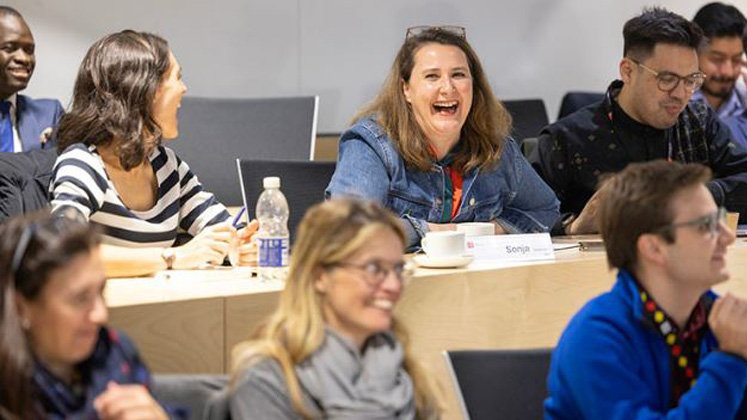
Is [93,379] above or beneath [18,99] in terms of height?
above

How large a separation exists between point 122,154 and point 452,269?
853 millimetres

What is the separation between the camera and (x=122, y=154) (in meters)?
3.02

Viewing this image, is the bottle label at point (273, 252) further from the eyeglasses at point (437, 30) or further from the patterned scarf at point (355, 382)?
the eyeglasses at point (437, 30)

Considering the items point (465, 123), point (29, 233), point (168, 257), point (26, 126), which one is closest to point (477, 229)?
point (465, 123)

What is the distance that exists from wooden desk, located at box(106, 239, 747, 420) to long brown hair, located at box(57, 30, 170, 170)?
440mm

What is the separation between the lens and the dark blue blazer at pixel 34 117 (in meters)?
4.40

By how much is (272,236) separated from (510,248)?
0.61 metres

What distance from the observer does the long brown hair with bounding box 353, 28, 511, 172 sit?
11.3ft

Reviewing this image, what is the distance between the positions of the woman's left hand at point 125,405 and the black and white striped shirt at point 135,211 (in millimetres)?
1151

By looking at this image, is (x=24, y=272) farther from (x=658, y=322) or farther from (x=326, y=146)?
(x=326, y=146)

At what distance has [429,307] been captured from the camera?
2.77m

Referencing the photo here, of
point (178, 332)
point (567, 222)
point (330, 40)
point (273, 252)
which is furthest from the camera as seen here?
point (330, 40)

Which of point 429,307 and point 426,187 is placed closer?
point 429,307

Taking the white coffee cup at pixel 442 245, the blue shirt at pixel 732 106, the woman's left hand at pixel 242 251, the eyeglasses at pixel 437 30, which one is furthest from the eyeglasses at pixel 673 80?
the woman's left hand at pixel 242 251
